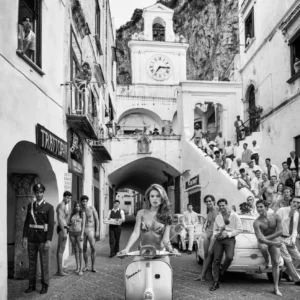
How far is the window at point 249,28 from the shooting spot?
23.2m

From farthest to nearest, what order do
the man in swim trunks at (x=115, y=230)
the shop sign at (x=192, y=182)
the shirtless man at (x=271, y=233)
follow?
the shop sign at (x=192, y=182) → the man in swim trunks at (x=115, y=230) → the shirtless man at (x=271, y=233)

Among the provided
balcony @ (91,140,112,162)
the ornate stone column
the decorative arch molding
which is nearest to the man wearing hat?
balcony @ (91,140,112,162)

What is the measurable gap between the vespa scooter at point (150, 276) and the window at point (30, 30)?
13.6ft

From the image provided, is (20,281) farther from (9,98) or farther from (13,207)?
(9,98)

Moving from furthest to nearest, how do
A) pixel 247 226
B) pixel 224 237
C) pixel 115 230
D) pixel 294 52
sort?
pixel 294 52, pixel 115 230, pixel 247 226, pixel 224 237

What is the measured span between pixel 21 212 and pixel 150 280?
175 inches

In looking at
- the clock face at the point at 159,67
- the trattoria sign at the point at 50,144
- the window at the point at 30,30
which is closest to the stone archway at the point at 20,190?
the trattoria sign at the point at 50,144

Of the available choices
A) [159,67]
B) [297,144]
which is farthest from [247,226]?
[159,67]

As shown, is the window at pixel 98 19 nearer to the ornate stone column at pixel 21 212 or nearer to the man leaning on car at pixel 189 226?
the man leaning on car at pixel 189 226

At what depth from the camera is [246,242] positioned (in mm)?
8320

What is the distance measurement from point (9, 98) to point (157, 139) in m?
17.1

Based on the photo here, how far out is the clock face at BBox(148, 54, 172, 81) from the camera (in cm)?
3469

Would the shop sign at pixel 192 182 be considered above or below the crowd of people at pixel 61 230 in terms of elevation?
above

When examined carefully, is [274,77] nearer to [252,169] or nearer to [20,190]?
[252,169]
